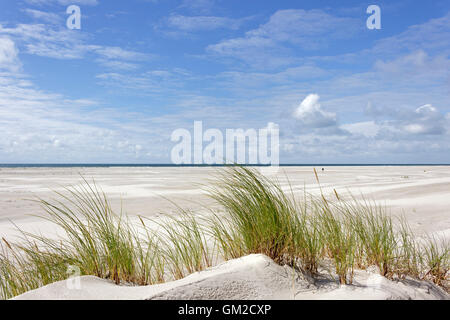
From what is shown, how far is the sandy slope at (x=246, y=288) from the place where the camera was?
2.23 m

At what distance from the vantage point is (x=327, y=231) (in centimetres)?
337

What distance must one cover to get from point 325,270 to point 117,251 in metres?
1.94

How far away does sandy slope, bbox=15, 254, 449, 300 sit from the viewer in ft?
7.32

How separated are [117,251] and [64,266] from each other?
0.57 m

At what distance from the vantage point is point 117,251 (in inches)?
112

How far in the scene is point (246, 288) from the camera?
89.6 inches

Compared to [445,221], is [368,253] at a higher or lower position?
higher
